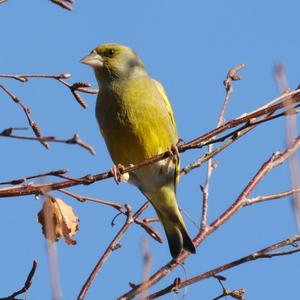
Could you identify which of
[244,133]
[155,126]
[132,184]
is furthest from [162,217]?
[244,133]

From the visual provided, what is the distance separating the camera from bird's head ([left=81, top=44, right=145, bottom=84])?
4.65 metres

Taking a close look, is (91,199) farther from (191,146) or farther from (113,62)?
(113,62)

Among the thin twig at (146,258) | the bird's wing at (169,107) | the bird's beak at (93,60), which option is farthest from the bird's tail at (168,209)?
the thin twig at (146,258)

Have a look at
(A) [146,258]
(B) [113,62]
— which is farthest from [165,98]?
(A) [146,258]

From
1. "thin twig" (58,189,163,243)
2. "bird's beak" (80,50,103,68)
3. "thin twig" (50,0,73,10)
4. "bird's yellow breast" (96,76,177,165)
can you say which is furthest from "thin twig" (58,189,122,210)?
"bird's beak" (80,50,103,68)

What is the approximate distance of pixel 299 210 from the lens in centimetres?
168

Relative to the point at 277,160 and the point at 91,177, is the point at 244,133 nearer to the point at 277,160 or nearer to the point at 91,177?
the point at 277,160

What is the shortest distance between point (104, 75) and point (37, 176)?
267 centimetres

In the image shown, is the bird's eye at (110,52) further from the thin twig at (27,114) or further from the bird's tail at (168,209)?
the thin twig at (27,114)

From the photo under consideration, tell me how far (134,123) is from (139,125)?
0.12 feet

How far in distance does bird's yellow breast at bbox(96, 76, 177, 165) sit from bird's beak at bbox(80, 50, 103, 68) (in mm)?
373

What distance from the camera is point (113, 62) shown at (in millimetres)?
4797

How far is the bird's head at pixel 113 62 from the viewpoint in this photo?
4648 mm

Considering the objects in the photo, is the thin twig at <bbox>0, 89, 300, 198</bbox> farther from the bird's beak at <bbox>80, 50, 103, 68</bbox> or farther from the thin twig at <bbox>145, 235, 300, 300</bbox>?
the bird's beak at <bbox>80, 50, 103, 68</bbox>
